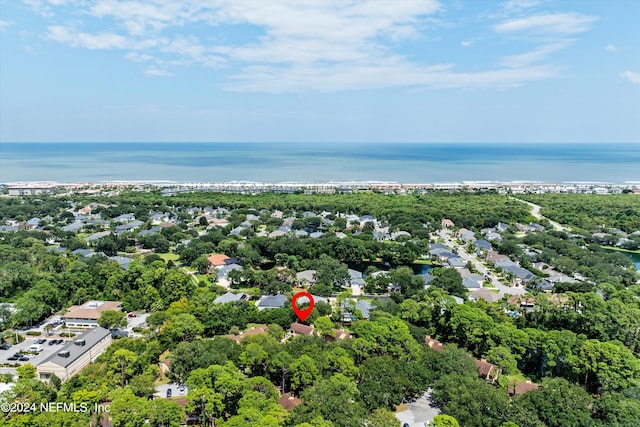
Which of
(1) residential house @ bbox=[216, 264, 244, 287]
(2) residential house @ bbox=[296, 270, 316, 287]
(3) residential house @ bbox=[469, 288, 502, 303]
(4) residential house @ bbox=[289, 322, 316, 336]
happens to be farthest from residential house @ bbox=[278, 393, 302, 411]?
(1) residential house @ bbox=[216, 264, 244, 287]

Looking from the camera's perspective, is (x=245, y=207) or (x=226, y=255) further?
(x=245, y=207)

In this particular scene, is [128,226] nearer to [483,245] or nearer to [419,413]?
[483,245]

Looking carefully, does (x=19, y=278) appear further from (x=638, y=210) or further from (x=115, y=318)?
(x=638, y=210)

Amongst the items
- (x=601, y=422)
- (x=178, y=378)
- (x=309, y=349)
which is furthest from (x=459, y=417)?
(x=178, y=378)

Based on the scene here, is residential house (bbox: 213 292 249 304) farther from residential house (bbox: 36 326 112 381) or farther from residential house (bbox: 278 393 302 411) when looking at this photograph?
residential house (bbox: 278 393 302 411)

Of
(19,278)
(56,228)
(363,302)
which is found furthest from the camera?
(56,228)

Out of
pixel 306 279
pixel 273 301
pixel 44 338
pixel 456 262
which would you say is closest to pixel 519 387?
pixel 273 301

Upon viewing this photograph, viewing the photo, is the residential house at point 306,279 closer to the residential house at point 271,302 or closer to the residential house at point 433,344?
the residential house at point 271,302

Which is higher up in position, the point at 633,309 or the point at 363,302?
the point at 633,309

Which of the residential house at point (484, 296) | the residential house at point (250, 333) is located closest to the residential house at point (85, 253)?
the residential house at point (250, 333)
